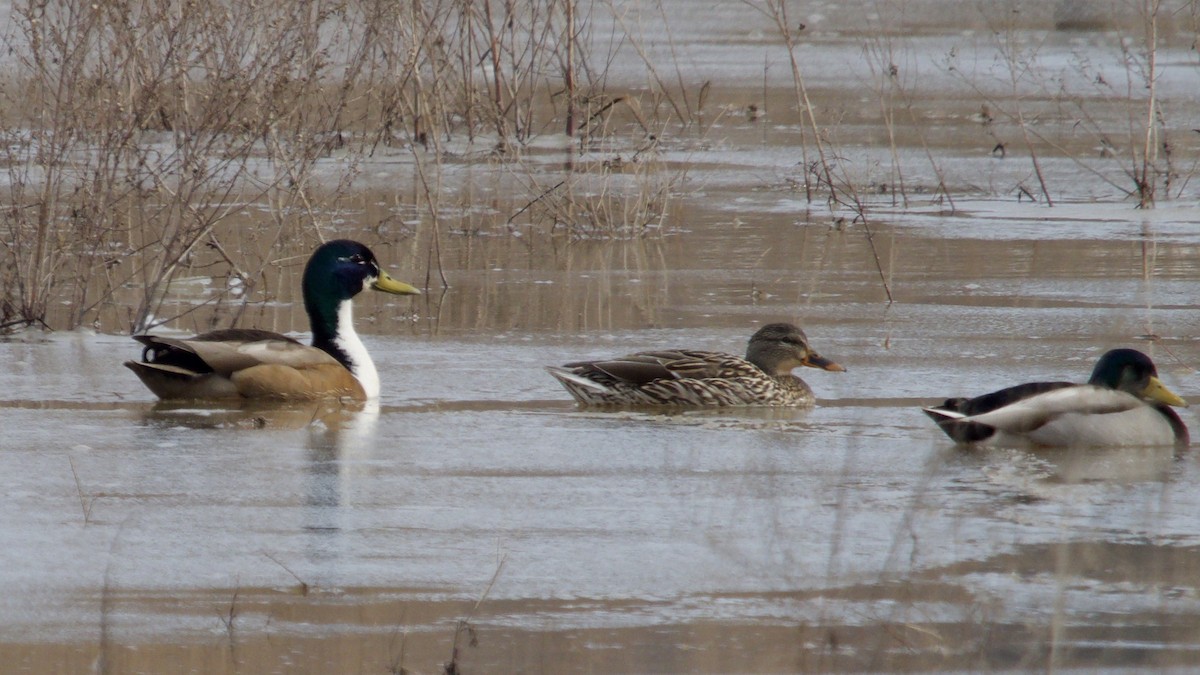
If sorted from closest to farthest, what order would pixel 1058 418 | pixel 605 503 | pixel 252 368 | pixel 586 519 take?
1. pixel 586 519
2. pixel 605 503
3. pixel 1058 418
4. pixel 252 368

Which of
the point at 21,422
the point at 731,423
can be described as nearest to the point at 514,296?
the point at 731,423

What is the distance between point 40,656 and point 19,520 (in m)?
1.29

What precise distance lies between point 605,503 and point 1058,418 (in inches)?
72.0

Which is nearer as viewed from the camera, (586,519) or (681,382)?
(586,519)

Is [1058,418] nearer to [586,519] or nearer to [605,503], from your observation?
[605,503]

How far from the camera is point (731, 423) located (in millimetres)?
7293

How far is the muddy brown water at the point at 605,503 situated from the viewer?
4.31 m

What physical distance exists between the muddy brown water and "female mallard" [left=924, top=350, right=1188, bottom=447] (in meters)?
0.10

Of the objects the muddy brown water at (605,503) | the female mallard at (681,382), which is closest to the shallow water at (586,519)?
the muddy brown water at (605,503)

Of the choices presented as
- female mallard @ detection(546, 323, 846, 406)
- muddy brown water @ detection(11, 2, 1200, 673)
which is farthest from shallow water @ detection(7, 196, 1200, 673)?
female mallard @ detection(546, 323, 846, 406)

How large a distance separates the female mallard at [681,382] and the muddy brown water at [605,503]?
0.35 feet

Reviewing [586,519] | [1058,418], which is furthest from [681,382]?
[586,519]

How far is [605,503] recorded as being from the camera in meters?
5.67

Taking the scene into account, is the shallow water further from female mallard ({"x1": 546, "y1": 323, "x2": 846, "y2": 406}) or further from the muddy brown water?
female mallard ({"x1": 546, "y1": 323, "x2": 846, "y2": 406})
